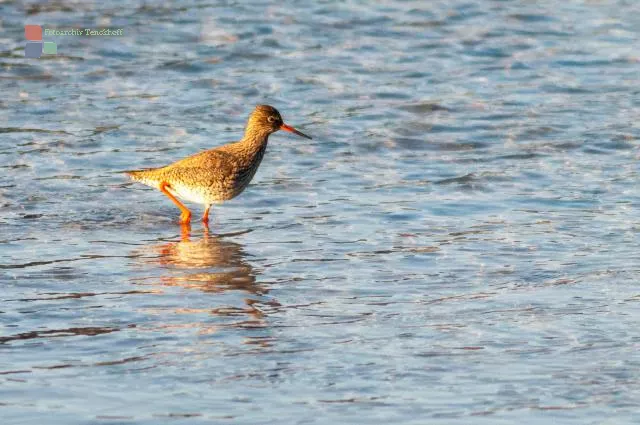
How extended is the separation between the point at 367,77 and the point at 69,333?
9.50 m

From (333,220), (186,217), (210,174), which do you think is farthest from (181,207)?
(333,220)

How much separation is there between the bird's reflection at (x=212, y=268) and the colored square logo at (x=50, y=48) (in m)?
7.14

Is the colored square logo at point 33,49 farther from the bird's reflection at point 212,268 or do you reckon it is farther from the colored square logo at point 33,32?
the bird's reflection at point 212,268

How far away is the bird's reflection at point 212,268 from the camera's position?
9992 millimetres

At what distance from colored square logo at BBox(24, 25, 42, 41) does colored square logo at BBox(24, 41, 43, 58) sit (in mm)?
184

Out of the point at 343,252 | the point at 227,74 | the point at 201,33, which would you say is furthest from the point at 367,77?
the point at 343,252

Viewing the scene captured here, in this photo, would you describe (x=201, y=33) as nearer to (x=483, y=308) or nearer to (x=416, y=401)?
(x=483, y=308)

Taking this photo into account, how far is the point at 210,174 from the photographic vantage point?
12.5 m

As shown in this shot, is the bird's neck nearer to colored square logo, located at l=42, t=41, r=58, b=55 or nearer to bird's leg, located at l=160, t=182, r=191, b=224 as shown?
bird's leg, located at l=160, t=182, r=191, b=224

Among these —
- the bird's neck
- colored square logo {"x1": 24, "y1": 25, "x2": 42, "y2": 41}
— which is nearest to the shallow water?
colored square logo {"x1": 24, "y1": 25, "x2": 42, "y2": 41}

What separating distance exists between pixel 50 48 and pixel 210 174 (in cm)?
721

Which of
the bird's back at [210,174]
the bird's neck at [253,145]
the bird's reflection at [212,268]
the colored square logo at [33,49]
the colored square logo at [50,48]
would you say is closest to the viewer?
the bird's reflection at [212,268]

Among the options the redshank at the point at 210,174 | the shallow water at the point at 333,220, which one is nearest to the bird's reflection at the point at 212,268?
the shallow water at the point at 333,220

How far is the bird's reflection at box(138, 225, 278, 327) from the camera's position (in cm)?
999
